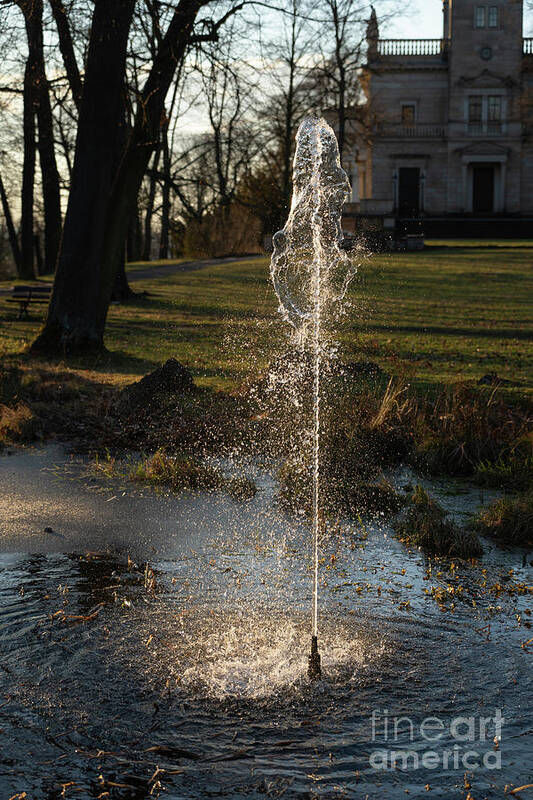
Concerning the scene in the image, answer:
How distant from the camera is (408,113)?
6091 centimetres

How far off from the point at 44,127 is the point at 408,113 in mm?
39670

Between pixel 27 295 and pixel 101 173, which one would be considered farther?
pixel 27 295

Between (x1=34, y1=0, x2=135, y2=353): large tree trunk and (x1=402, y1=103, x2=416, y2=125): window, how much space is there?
161 feet

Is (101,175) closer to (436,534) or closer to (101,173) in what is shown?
→ (101,173)

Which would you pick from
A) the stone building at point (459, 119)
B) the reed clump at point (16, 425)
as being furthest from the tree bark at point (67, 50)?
the stone building at point (459, 119)

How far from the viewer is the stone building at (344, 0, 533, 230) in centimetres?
5875

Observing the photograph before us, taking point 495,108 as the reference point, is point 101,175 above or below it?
below

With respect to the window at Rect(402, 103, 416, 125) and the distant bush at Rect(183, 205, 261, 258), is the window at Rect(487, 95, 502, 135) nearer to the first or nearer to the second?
the window at Rect(402, 103, 416, 125)

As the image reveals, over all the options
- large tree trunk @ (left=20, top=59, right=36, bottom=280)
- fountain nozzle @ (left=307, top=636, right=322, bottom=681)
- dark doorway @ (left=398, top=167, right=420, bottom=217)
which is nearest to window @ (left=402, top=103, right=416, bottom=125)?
dark doorway @ (left=398, top=167, right=420, bottom=217)

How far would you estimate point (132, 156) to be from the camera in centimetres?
1482

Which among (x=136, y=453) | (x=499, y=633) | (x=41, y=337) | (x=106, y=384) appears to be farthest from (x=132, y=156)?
(x=499, y=633)

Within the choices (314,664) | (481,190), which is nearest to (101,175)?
(314,664)

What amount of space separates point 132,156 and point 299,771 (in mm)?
12399

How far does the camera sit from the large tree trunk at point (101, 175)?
14.0 metres
